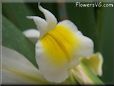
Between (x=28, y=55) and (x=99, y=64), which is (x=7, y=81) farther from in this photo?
(x=99, y=64)

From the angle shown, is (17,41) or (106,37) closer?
(17,41)

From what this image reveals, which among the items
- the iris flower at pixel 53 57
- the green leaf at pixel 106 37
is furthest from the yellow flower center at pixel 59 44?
the green leaf at pixel 106 37

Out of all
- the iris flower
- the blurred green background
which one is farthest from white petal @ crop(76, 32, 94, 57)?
the blurred green background

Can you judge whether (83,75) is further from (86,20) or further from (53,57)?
(86,20)

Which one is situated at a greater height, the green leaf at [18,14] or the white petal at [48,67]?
Result: the green leaf at [18,14]

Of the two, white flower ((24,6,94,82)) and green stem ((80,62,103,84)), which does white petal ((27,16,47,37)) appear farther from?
green stem ((80,62,103,84))

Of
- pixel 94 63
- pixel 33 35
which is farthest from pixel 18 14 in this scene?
pixel 94 63

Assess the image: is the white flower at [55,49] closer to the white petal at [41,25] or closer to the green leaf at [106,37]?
the white petal at [41,25]
